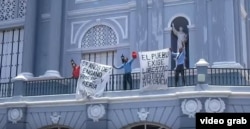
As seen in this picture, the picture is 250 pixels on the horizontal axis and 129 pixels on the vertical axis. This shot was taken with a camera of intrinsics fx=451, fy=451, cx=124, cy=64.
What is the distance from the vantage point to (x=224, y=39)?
67.2 ft

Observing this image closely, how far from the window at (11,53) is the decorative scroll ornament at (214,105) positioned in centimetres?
1228

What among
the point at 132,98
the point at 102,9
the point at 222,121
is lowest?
the point at 222,121

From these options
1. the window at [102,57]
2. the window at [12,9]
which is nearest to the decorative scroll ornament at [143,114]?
the window at [102,57]

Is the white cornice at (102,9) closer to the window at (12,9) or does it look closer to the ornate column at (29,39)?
the ornate column at (29,39)

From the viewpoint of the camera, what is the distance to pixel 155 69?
18.3m

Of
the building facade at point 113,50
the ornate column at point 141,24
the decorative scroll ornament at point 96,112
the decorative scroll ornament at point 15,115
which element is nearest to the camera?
the building facade at point 113,50

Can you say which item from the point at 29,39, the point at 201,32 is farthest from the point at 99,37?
the point at 201,32

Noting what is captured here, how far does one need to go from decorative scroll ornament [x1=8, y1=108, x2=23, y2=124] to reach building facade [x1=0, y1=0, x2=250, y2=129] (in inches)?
1.7

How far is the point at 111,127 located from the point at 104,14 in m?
7.63

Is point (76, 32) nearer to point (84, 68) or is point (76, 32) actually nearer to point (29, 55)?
point (29, 55)

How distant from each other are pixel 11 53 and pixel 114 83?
8542 millimetres

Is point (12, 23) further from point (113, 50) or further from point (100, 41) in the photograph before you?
point (113, 50)

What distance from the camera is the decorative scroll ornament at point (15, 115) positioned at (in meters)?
19.7

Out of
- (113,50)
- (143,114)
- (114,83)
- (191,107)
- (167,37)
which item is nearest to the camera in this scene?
(191,107)
